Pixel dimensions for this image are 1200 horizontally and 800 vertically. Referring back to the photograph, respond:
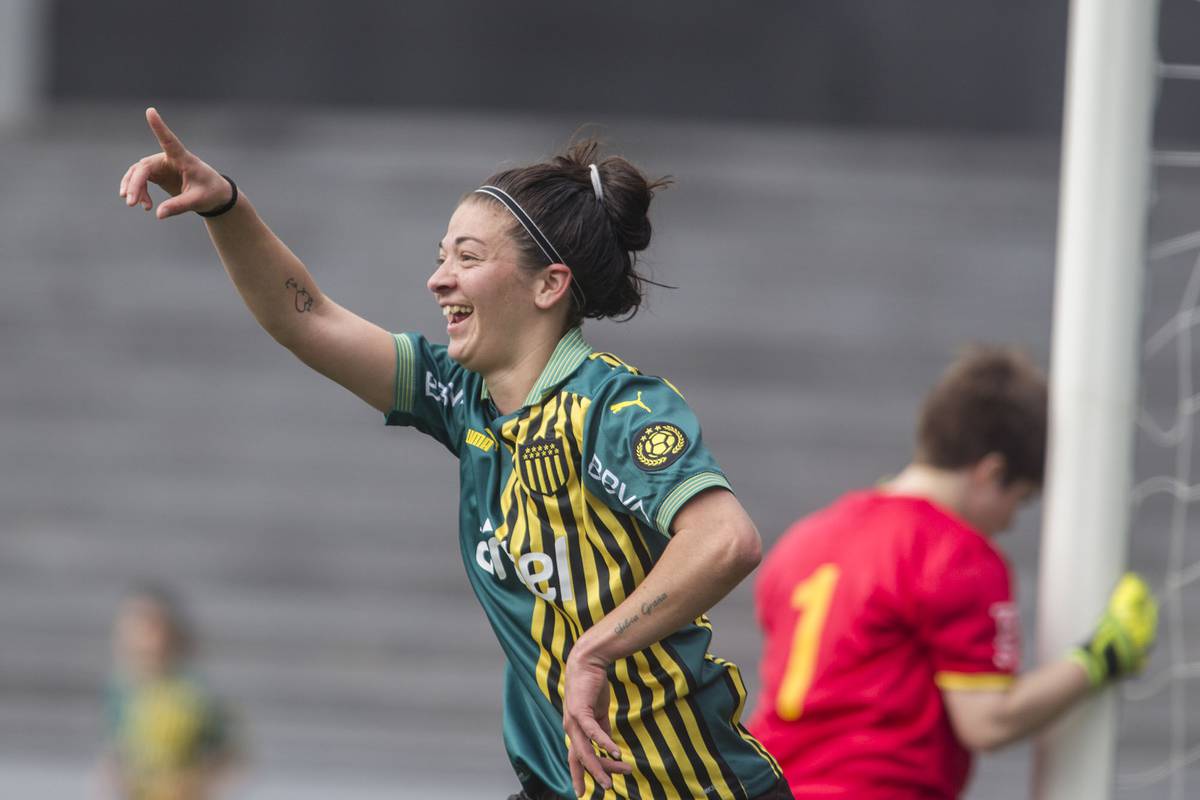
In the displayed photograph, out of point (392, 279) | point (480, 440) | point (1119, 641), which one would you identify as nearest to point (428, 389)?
point (480, 440)

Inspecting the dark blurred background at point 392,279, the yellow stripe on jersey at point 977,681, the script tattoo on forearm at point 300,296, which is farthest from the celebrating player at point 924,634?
the dark blurred background at point 392,279

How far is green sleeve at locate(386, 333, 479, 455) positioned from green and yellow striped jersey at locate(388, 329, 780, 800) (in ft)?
0.22

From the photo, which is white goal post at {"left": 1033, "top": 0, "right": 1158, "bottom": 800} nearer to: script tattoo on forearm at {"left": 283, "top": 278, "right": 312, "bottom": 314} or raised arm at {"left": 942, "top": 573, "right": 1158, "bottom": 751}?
raised arm at {"left": 942, "top": 573, "right": 1158, "bottom": 751}

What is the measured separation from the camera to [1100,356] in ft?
10.8

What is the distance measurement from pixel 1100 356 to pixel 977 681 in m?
0.78

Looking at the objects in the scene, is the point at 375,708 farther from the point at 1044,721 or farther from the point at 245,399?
the point at 1044,721

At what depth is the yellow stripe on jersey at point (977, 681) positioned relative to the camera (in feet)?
9.96

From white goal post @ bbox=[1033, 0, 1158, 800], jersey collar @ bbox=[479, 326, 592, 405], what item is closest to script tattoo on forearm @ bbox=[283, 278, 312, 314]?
jersey collar @ bbox=[479, 326, 592, 405]

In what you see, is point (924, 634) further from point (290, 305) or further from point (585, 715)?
point (290, 305)

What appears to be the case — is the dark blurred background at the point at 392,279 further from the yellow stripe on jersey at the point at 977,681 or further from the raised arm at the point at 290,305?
the raised arm at the point at 290,305

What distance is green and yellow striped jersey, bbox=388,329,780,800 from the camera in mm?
2180

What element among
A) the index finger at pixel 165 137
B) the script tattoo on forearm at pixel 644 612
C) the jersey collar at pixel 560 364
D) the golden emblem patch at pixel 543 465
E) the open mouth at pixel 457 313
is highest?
the index finger at pixel 165 137

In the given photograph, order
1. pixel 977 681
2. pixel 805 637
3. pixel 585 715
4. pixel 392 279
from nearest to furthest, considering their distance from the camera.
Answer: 1. pixel 585 715
2. pixel 977 681
3. pixel 805 637
4. pixel 392 279

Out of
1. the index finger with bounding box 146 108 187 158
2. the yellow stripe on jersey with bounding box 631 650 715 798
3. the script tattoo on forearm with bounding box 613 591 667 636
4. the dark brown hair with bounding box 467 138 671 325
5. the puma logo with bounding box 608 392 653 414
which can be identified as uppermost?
the index finger with bounding box 146 108 187 158
